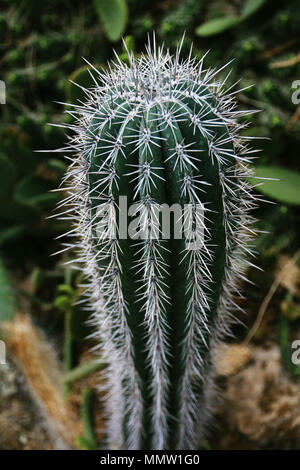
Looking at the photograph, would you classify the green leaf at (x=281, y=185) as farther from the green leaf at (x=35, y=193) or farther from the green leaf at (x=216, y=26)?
the green leaf at (x=35, y=193)

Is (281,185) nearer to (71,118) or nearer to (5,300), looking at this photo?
(71,118)

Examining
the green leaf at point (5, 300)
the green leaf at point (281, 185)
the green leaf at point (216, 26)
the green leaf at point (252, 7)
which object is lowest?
the green leaf at point (5, 300)

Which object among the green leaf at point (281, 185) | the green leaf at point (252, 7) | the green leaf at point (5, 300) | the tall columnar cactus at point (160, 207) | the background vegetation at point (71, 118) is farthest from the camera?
the green leaf at point (252, 7)

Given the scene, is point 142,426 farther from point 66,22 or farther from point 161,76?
point 66,22

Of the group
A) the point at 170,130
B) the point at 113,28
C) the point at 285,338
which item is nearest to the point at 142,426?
the point at 285,338

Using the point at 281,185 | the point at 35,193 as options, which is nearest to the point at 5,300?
the point at 35,193

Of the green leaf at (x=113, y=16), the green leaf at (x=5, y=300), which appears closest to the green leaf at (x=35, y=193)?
the green leaf at (x=5, y=300)
